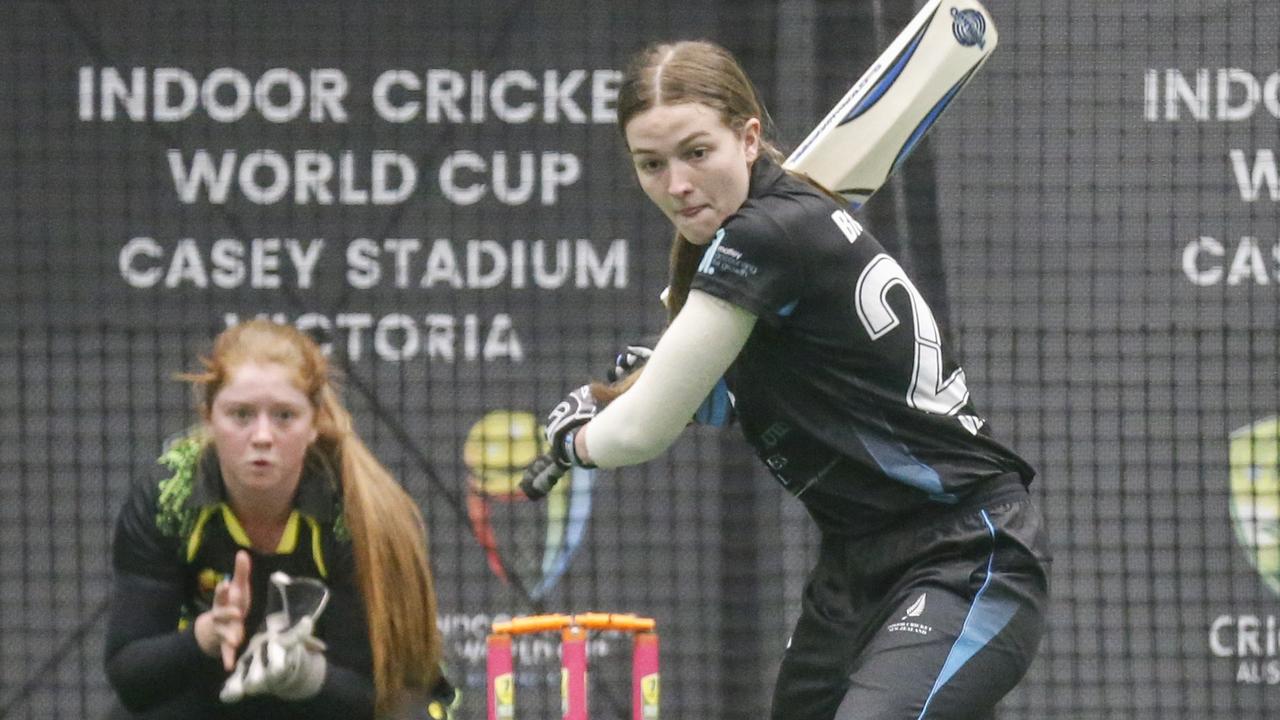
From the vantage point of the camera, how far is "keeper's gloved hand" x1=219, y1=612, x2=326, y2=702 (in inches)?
128

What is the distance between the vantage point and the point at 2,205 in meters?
4.76

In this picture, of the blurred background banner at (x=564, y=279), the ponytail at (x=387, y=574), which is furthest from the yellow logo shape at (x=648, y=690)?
the blurred background banner at (x=564, y=279)

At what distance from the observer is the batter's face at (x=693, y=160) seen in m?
2.79

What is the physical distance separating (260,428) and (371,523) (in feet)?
0.83

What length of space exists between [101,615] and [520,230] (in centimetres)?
126

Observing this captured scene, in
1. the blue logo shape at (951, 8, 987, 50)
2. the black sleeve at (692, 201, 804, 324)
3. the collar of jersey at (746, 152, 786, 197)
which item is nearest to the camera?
the black sleeve at (692, 201, 804, 324)

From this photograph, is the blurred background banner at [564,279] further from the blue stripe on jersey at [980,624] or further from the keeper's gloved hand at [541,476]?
the blue stripe on jersey at [980,624]

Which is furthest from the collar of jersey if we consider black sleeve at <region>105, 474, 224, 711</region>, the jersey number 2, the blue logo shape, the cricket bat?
black sleeve at <region>105, 474, 224, 711</region>

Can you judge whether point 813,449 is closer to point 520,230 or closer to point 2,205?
point 520,230

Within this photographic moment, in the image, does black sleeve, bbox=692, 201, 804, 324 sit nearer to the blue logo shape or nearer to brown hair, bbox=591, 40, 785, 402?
brown hair, bbox=591, 40, 785, 402

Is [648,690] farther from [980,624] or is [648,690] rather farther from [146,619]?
[980,624]

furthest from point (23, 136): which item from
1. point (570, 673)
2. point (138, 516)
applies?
point (570, 673)

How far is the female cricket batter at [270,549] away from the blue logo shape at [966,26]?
3.92 ft

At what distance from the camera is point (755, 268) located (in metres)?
2.72
